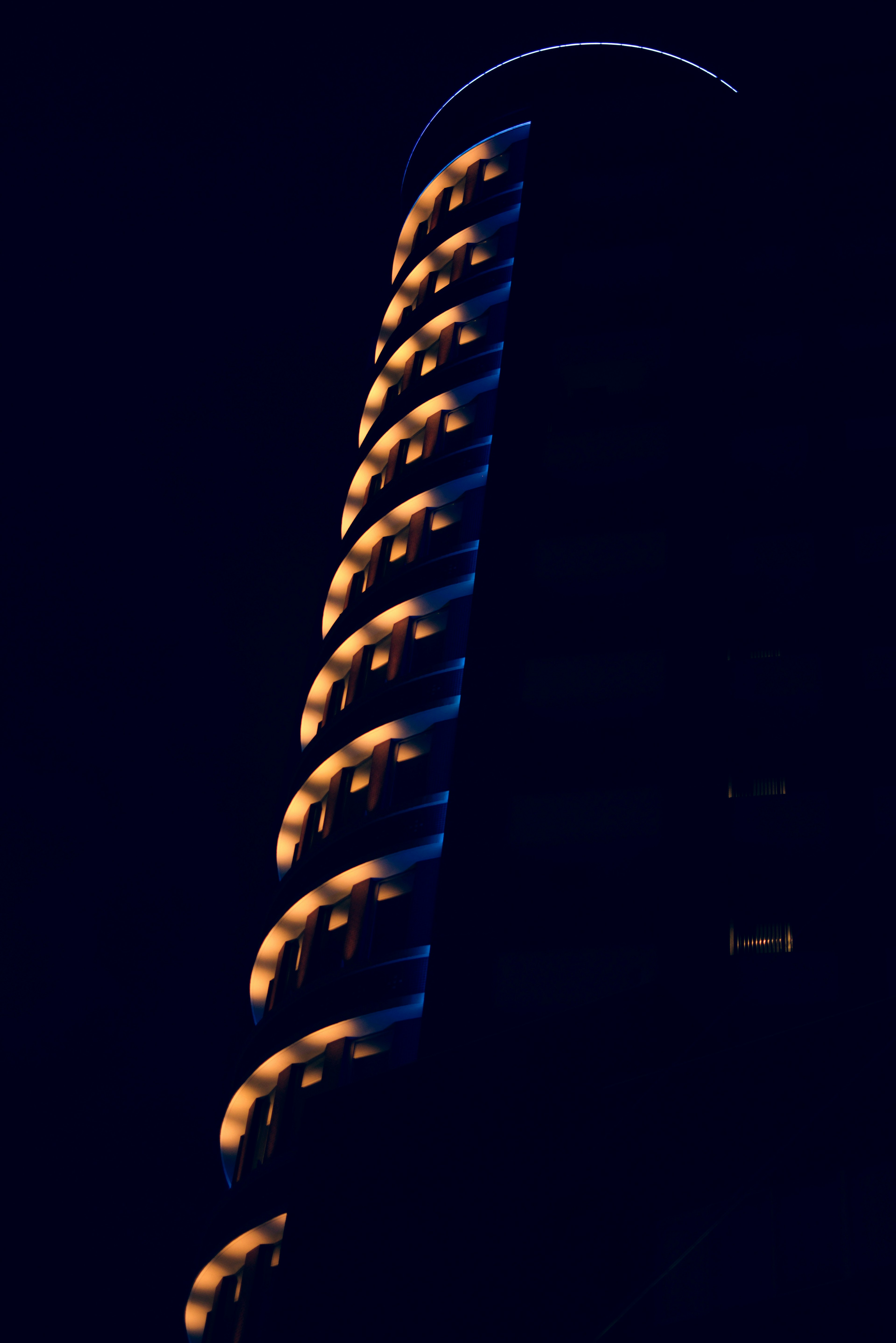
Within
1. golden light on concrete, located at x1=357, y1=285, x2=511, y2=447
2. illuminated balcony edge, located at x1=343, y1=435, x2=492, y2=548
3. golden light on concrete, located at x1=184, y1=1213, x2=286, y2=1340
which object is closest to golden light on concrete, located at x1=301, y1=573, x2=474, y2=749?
illuminated balcony edge, located at x1=343, y1=435, x2=492, y2=548

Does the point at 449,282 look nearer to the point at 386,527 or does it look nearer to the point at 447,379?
the point at 447,379

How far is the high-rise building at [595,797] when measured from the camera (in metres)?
19.2

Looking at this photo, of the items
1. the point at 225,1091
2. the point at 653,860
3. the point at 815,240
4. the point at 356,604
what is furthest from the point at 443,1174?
the point at 815,240

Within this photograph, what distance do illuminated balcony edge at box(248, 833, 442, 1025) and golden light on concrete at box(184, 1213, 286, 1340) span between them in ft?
21.0

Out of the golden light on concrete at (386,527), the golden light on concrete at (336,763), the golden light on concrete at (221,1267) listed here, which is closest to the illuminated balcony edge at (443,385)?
the golden light on concrete at (386,527)

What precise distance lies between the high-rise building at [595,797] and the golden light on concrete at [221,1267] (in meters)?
0.15

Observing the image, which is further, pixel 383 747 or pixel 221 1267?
pixel 383 747

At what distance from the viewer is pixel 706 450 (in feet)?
121

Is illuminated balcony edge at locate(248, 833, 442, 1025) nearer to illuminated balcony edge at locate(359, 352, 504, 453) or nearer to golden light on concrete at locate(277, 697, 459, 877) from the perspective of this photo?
golden light on concrete at locate(277, 697, 459, 877)

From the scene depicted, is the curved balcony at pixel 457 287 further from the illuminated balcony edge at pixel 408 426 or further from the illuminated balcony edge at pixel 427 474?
the illuminated balcony edge at pixel 427 474

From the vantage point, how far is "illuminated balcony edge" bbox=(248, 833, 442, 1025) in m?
31.6

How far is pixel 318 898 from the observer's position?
34594 millimetres

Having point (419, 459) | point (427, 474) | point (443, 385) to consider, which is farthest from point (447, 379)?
point (427, 474)

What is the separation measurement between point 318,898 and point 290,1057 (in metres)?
4.45
